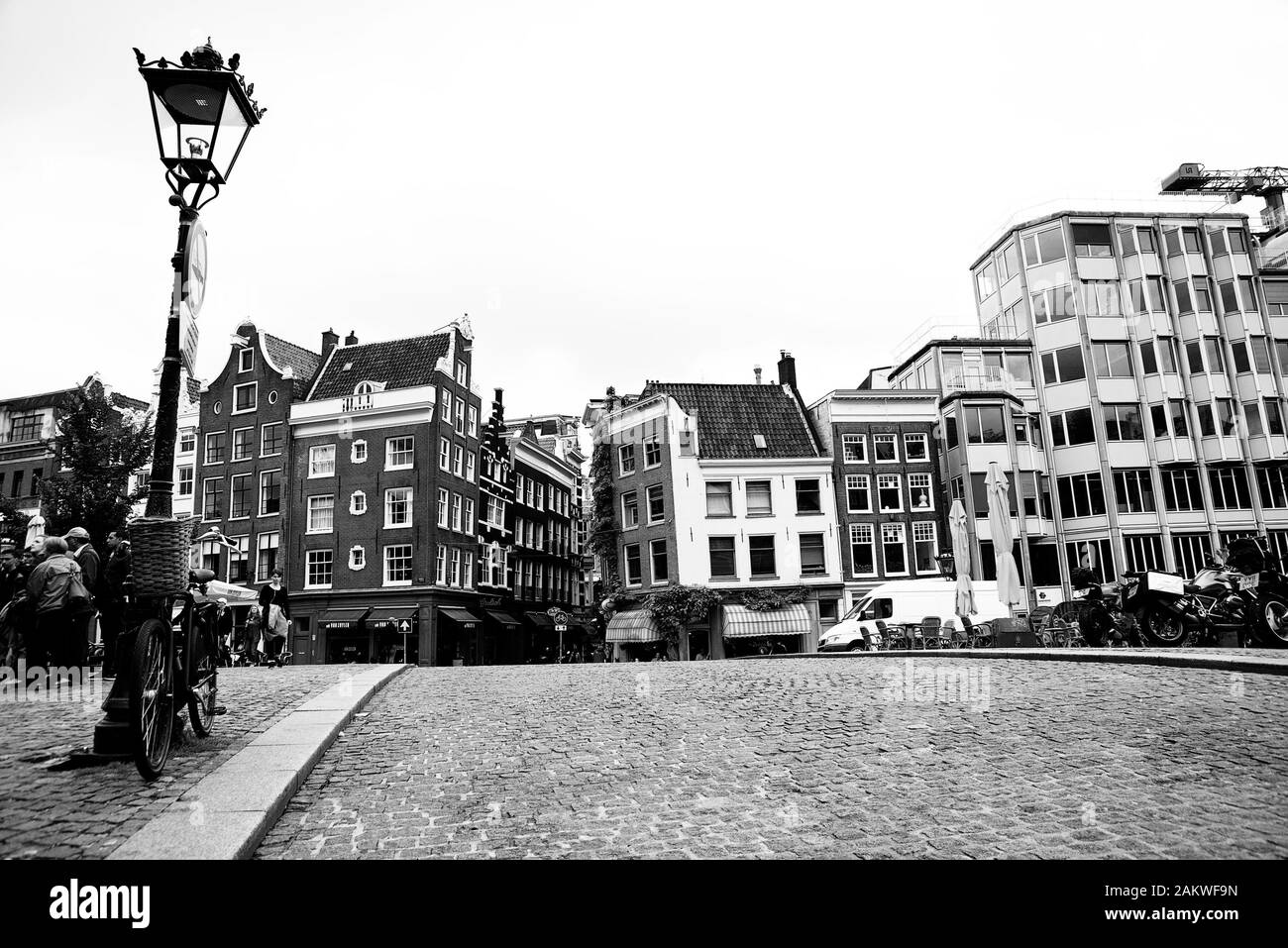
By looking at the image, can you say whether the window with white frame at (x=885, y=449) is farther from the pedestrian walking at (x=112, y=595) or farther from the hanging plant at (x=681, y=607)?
the pedestrian walking at (x=112, y=595)

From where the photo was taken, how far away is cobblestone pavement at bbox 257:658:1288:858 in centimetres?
419

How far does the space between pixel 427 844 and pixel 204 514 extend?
157 feet

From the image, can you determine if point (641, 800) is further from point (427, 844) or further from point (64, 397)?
point (64, 397)

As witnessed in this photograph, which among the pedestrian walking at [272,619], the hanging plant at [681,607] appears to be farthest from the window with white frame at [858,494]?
the pedestrian walking at [272,619]

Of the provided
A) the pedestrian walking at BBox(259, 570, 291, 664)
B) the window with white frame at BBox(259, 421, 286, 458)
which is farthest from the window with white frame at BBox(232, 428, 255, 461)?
the pedestrian walking at BBox(259, 570, 291, 664)

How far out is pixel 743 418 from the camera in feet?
144

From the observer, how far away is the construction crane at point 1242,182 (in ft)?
163

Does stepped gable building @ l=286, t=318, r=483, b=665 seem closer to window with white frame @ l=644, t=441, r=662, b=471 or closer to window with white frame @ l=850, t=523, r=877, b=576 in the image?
window with white frame @ l=644, t=441, r=662, b=471

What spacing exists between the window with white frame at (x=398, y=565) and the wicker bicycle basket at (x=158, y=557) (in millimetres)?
37922

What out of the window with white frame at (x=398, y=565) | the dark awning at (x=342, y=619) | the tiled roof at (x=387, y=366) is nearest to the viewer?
the dark awning at (x=342, y=619)

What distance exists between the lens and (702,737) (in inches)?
280
